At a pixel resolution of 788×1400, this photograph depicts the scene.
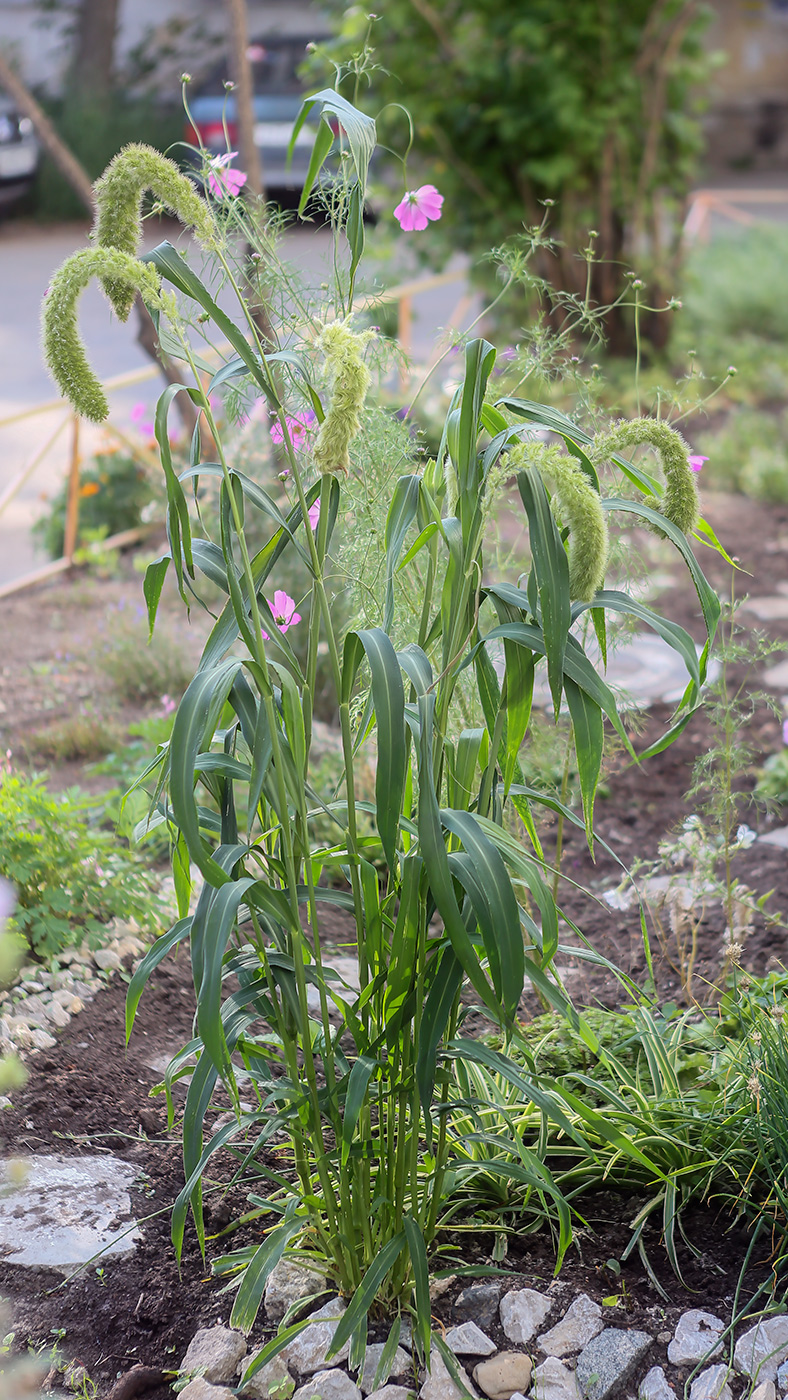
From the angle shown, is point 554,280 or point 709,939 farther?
point 554,280

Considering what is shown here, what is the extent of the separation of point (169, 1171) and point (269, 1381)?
1.49 ft

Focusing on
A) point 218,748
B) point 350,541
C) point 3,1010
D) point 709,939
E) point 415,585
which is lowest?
point 709,939

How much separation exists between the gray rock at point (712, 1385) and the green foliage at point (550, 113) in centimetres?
609

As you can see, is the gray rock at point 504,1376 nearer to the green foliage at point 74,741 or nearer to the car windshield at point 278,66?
the green foliage at point 74,741

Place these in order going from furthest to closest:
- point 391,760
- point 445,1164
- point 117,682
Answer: point 117,682 < point 445,1164 < point 391,760

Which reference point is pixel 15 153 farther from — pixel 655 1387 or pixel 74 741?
pixel 655 1387

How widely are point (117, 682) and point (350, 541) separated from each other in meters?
2.08

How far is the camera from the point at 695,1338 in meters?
1.58

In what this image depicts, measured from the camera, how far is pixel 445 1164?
1.64 m

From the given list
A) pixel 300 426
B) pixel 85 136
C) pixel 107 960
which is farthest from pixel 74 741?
pixel 85 136

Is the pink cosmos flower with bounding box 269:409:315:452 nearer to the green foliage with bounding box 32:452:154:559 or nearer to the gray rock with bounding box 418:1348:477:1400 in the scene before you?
the gray rock with bounding box 418:1348:477:1400

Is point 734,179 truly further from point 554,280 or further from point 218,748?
point 218,748

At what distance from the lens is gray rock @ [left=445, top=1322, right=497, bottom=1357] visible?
160cm

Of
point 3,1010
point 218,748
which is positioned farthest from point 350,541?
point 3,1010
